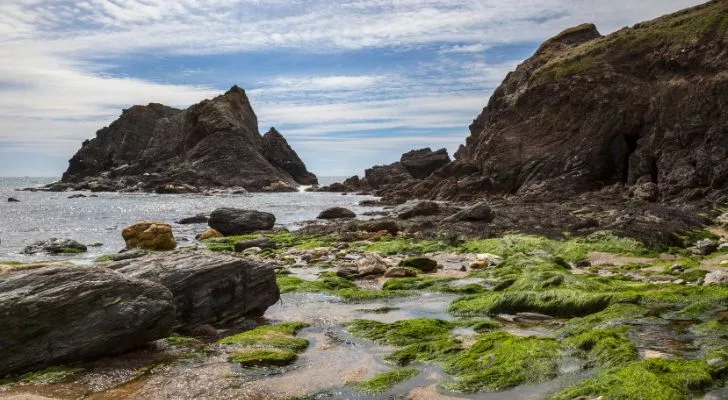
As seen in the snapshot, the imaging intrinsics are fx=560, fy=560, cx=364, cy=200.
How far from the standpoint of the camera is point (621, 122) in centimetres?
4847

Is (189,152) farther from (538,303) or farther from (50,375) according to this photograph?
(50,375)

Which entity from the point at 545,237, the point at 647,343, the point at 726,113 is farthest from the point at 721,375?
the point at 726,113

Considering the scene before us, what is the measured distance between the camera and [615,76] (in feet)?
167

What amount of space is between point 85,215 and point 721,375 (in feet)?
165

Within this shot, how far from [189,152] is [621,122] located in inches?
3550

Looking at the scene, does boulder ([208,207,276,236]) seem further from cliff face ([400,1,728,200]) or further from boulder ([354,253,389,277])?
cliff face ([400,1,728,200])

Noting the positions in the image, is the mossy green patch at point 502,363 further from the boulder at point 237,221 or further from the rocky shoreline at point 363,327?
the boulder at point 237,221

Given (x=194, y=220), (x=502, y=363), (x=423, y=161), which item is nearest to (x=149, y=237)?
(x=194, y=220)

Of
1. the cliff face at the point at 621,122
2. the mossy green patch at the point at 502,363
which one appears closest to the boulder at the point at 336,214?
the cliff face at the point at 621,122

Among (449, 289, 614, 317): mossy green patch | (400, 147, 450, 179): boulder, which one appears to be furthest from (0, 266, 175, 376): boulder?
(400, 147, 450, 179): boulder

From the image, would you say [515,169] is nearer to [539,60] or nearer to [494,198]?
[494,198]

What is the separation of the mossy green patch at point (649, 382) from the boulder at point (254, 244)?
17935 mm

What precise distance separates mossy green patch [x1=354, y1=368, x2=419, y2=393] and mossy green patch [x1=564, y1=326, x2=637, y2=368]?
2.55 meters

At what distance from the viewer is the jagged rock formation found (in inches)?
1585
